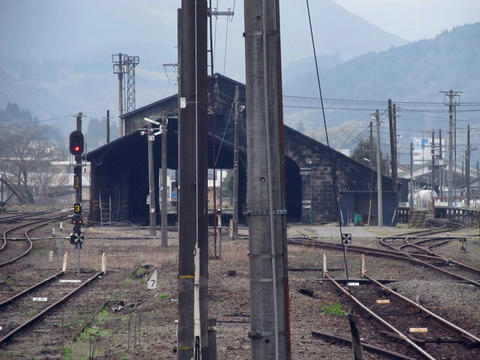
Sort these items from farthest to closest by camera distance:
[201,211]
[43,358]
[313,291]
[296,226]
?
1. [296,226]
2. [313,291]
3. [43,358]
4. [201,211]

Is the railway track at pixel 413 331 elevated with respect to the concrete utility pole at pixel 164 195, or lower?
lower

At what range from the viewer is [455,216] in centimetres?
5731

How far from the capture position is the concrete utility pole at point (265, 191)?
6785mm

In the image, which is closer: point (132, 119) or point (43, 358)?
point (43, 358)

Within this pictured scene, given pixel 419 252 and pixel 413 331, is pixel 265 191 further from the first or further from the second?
pixel 419 252

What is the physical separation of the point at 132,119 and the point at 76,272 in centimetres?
3466

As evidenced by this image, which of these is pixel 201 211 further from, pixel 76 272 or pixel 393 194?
pixel 393 194

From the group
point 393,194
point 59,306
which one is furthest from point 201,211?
point 393,194

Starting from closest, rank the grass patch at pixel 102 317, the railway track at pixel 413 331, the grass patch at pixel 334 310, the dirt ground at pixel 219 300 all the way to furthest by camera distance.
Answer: the railway track at pixel 413 331
the dirt ground at pixel 219 300
the grass patch at pixel 102 317
the grass patch at pixel 334 310

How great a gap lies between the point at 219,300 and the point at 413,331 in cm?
539

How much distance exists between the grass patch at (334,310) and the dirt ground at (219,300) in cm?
3

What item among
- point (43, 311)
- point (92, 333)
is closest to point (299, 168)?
point (43, 311)

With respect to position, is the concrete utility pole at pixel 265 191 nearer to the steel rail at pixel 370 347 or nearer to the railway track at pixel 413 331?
the railway track at pixel 413 331

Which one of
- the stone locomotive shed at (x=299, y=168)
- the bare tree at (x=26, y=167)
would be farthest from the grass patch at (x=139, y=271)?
the bare tree at (x=26, y=167)
